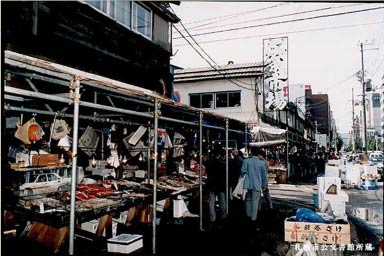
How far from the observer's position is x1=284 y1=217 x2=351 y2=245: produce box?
505 cm

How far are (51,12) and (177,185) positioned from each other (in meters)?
5.75

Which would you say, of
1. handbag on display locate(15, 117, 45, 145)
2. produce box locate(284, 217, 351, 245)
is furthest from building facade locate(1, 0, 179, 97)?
produce box locate(284, 217, 351, 245)

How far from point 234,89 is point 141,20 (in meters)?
9.01

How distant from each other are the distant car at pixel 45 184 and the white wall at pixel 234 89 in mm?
12213

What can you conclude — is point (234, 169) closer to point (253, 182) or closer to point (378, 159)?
point (253, 182)

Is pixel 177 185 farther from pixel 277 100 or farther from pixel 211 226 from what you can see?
pixel 277 100

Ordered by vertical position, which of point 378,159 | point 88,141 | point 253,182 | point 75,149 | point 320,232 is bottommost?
point 320,232

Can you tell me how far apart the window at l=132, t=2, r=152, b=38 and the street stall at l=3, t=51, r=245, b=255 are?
3.28 metres

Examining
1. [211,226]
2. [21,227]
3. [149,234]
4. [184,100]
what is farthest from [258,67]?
[21,227]

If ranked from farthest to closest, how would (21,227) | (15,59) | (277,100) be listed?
(277,100)
(21,227)
(15,59)

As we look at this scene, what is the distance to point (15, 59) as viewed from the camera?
3.88m

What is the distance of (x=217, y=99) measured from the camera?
64.8ft

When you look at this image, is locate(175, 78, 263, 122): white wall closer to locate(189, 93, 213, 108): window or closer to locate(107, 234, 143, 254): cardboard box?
locate(189, 93, 213, 108): window

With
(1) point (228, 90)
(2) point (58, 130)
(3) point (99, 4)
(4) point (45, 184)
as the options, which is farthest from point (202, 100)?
(2) point (58, 130)
